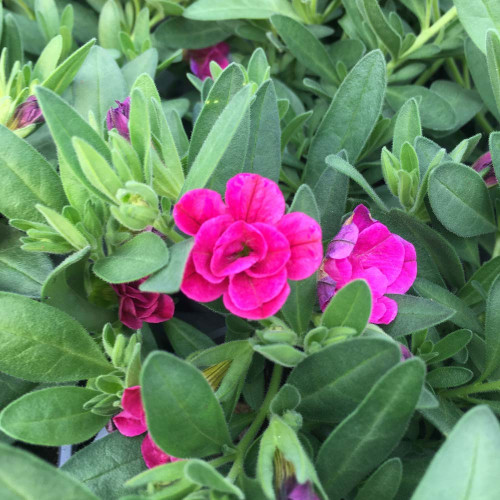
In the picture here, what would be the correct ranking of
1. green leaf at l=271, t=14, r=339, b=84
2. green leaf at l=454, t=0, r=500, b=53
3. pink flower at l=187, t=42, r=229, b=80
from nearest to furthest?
1. green leaf at l=454, t=0, r=500, b=53
2. green leaf at l=271, t=14, r=339, b=84
3. pink flower at l=187, t=42, r=229, b=80

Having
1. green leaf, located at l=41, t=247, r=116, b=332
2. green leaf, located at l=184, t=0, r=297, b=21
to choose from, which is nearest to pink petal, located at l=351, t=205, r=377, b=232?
green leaf, located at l=41, t=247, r=116, b=332

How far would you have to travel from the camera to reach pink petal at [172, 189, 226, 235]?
63 centimetres

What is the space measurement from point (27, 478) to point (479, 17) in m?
0.90

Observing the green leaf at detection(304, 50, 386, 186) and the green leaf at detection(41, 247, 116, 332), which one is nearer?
the green leaf at detection(41, 247, 116, 332)

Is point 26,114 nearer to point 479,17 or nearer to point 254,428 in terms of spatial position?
point 254,428

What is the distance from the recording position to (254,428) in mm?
746

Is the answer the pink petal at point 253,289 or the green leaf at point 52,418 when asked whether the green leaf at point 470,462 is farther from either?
the green leaf at point 52,418

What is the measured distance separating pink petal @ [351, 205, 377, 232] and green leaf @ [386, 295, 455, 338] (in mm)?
105

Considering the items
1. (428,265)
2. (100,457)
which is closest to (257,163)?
(428,265)

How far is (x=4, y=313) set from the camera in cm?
70

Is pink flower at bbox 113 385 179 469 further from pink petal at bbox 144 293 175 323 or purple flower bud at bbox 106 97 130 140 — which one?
purple flower bud at bbox 106 97 130 140

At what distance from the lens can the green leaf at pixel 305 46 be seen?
1.13 metres

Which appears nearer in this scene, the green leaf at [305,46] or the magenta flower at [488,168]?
the magenta flower at [488,168]

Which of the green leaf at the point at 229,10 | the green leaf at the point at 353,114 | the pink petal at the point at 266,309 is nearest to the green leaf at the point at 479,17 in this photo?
the green leaf at the point at 353,114
